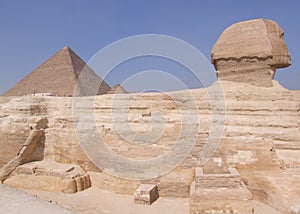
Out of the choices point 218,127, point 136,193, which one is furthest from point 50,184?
point 218,127

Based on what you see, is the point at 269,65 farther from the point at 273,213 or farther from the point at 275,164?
the point at 273,213

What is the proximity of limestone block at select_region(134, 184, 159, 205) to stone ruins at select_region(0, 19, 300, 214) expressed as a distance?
23mm

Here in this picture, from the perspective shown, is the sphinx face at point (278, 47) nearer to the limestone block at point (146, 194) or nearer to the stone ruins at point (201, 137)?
the stone ruins at point (201, 137)

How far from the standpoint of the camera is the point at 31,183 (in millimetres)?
9031

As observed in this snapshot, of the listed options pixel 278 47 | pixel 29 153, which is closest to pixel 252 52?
pixel 278 47

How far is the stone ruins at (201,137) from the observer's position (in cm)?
650

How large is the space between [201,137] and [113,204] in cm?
266

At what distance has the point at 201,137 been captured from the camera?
7641 mm

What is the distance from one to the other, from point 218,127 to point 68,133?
458 cm

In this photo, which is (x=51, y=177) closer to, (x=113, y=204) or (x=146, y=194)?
(x=113, y=204)

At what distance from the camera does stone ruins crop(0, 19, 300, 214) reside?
650 cm

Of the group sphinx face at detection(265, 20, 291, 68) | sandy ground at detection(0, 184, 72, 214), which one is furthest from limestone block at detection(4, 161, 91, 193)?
sphinx face at detection(265, 20, 291, 68)

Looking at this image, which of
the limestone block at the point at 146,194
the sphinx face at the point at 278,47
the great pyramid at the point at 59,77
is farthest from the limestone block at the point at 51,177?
the great pyramid at the point at 59,77

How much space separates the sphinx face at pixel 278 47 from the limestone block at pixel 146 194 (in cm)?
422
